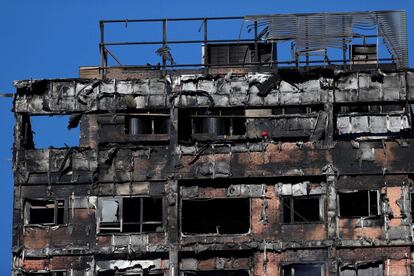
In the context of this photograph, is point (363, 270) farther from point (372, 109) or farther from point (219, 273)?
point (372, 109)

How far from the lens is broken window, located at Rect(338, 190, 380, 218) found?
35.1 meters

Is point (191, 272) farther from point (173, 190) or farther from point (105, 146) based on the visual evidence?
point (105, 146)

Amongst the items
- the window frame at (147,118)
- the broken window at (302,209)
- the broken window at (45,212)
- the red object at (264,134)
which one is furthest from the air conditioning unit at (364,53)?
the broken window at (45,212)

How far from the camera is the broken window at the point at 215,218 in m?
36.7

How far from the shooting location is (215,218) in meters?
36.9

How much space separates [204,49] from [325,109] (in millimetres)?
7735

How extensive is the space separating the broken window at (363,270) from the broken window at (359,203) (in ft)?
6.63

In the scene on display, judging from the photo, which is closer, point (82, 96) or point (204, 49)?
point (82, 96)

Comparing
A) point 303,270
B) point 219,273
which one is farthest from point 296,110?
point 219,273

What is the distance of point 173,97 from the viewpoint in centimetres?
3647

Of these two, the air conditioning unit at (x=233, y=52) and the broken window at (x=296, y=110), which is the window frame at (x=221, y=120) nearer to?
the broken window at (x=296, y=110)

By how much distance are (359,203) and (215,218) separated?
240 inches

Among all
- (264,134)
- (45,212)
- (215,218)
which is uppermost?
(264,134)

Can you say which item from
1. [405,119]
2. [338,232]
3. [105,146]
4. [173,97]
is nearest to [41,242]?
[105,146]
